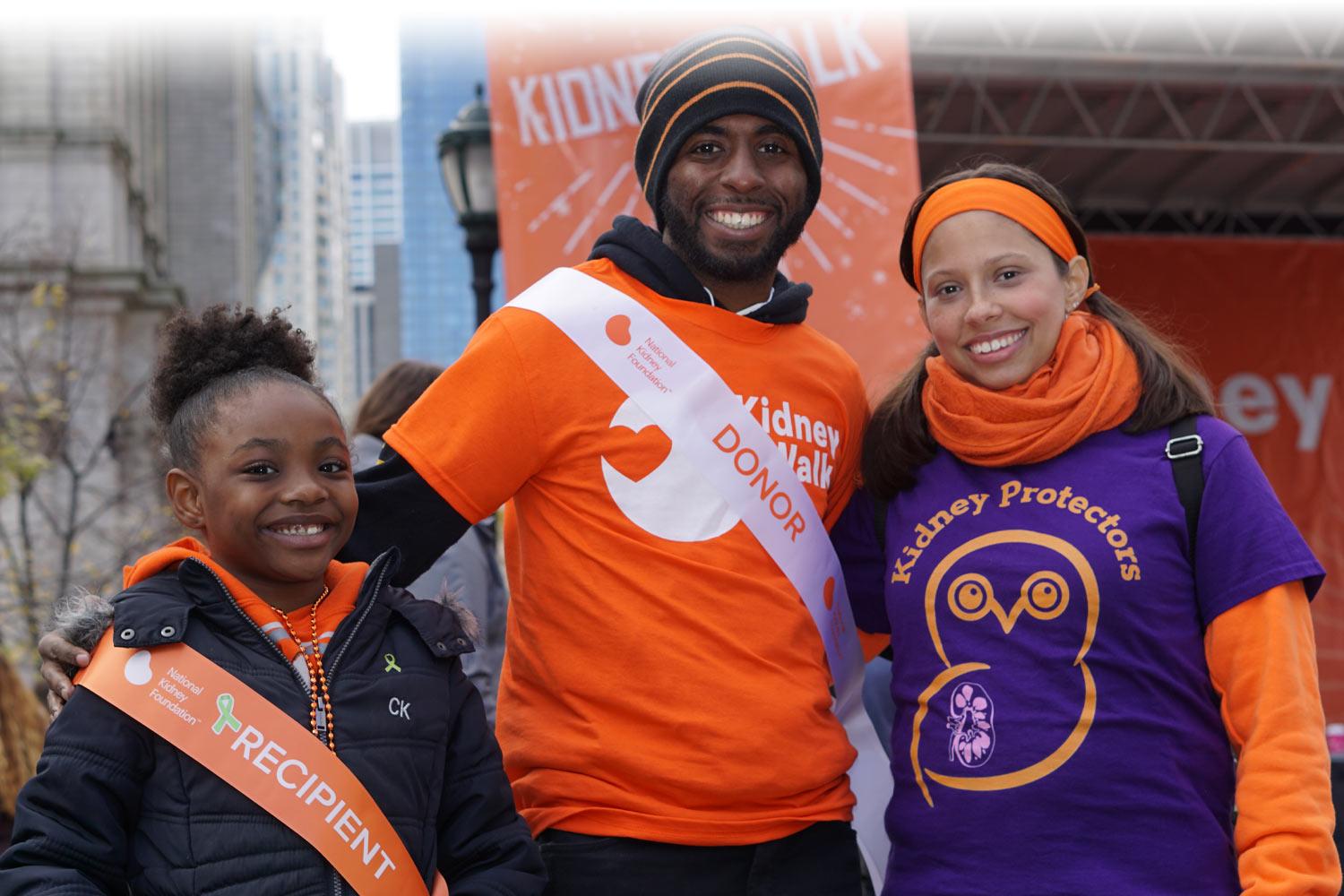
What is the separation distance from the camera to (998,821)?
2205 millimetres

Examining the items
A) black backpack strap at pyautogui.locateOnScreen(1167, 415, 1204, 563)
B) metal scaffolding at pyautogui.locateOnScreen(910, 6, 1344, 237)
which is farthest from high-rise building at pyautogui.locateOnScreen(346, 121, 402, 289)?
black backpack strap at pyautogui.locateOnScreen(1167, 415, 1204, 563)

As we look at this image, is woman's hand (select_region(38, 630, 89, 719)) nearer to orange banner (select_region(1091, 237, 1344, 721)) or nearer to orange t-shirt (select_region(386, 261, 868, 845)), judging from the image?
orange t-shirt (select_region(386, 261, 868, 845))

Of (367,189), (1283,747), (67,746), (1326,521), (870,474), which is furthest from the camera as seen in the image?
(367,189)

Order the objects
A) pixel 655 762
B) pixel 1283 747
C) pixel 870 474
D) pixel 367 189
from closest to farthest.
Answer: pixel 1283 747 → pixel 655 762 → pixel 870 474 → pixel 367 189

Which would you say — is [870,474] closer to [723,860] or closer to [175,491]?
[723,860]

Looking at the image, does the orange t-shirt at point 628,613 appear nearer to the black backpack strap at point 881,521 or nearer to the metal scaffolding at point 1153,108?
the black backpack strap at point 881,521

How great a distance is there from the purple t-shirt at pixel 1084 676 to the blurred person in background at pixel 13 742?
17.6 feet

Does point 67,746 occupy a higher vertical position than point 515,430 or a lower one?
lower

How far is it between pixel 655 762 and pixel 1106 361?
97 centimetres

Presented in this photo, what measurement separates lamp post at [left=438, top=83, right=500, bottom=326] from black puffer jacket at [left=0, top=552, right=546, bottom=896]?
4.58 meters

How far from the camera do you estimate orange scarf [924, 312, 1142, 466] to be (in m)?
2.29

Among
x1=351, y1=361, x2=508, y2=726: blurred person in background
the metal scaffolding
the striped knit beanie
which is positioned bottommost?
x1=351, y1=361, x2=508, y2=726: blurred person in background

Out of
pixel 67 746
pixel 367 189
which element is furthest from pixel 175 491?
pixel 367 189

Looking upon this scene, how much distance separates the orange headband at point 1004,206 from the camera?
242cm
